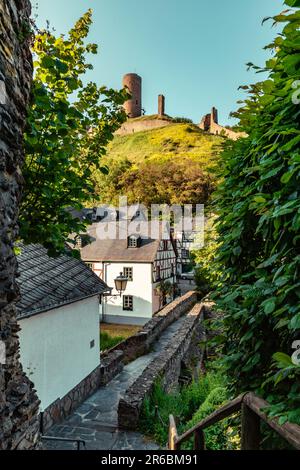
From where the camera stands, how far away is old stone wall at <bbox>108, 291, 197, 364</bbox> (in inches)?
571

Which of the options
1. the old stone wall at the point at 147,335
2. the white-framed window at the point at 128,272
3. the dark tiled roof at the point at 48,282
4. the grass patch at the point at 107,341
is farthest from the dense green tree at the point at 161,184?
the dark tiled roof at the point at 48,282

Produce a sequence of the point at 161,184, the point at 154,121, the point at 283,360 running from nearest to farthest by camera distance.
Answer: the point at 283,360 < the point at 161,184 < the point at 154,121

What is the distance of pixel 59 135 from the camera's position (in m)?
3.83

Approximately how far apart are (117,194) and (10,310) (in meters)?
46.7

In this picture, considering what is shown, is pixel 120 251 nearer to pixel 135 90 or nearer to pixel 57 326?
pixel 57 326

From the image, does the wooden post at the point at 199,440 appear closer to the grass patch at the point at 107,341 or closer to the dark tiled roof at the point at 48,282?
the dark tiled roof at the point at 48,282

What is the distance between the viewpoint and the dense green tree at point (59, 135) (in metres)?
3.64

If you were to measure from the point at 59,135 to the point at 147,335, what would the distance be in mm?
12976

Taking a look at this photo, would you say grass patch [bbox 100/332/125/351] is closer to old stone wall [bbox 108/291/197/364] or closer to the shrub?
old stone wall [bbox 108/291/197/364]

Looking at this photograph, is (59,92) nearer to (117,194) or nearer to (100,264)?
(100,264)

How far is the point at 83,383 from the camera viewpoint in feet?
31.7

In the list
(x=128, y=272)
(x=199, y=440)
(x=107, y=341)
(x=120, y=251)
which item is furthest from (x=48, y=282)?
(x=120, y=251)

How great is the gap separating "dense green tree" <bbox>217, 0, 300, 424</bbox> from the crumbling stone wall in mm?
1999

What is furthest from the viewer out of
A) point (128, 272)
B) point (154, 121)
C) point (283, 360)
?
point (154, 121)
